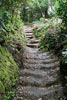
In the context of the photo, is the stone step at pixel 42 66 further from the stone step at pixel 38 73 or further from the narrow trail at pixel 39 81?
the stone step at pixel 38 73

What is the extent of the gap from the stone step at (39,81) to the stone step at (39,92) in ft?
0.76

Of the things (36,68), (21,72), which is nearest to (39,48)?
(36,68)

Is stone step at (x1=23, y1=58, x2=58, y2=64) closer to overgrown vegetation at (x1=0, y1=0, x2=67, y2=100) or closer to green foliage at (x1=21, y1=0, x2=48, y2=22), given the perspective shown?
overgrown vegetation at (x1=0, y1=0, x2=67, y2=100)

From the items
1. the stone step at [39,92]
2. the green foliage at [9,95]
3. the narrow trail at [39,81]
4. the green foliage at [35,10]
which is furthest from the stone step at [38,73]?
the green foliage at [35,10]

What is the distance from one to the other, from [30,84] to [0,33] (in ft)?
7.59

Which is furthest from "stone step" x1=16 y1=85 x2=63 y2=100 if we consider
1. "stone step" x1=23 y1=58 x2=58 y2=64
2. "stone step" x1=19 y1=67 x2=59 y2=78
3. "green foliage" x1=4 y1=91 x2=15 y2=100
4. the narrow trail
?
"stone step" x1=23 y1=58 x2=58 y2=64

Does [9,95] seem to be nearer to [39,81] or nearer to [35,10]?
[39,81]

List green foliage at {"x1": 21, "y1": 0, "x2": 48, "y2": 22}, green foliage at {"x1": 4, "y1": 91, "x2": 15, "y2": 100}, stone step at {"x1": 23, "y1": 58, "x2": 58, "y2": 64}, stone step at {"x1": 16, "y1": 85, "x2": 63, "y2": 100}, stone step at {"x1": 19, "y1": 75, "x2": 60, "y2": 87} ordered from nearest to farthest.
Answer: green foliage at {"x1": 4, "y1": 91, "x2": 15, "y2": 100} → stone step at {"x1": 16, "y1": 85, "x2": 63, "y2": 100} → stone step at {"x1": 19, "y1": 75, "x2": 60, "y2": 87} → stone step at {"x1": 23, "y1": 58, "x2": 58, "y2": 64} → green foliage at {"x1": 21, "y1": 0, "x2": 48, "y2": 22}

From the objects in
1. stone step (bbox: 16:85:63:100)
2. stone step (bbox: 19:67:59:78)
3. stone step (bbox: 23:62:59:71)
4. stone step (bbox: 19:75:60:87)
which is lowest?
stone step (bbox: 16:85:63:100)

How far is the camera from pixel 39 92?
137 inches

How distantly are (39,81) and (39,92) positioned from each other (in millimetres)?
570

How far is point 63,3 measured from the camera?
495 centimetres

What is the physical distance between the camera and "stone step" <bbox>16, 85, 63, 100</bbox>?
10.8ft

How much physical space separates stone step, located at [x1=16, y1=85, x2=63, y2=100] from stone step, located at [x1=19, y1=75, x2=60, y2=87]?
23 centimetres
